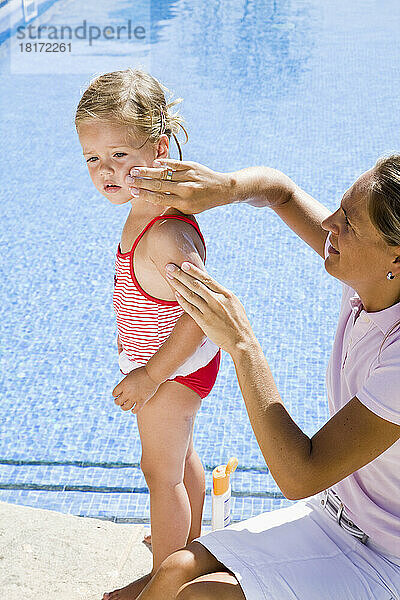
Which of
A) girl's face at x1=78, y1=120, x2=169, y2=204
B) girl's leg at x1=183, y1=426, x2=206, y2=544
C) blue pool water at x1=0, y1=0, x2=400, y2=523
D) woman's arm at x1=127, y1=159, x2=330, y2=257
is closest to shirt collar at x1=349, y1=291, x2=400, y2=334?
woman's arm at x1=127, y1=159, x2=330, y2=257

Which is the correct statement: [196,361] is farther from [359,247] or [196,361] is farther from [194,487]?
[359,247]

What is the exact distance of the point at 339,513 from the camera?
2.26 meters

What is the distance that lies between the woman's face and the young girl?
49cm

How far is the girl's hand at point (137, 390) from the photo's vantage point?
A: 259 cm

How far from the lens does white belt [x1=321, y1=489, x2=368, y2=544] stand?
7.23 feet

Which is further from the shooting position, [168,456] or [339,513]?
[168,456]

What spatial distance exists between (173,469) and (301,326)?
2.52 m

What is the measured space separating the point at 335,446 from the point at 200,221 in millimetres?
4570

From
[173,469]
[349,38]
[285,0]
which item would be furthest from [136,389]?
[285,0]

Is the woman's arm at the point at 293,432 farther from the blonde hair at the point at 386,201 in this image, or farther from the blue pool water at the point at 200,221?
the blue pool water at the point at 200,221

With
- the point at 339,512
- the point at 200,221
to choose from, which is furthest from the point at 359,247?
the point at 200,221

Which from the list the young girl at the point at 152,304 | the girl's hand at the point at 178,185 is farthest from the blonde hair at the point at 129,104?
the girl's hand at the point at 178,185

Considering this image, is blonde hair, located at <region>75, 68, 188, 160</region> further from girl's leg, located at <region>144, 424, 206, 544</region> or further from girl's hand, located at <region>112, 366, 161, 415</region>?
girl's leg, located at <region>144, 424, 206, 544</region>

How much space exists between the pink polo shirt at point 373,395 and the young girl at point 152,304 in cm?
53
